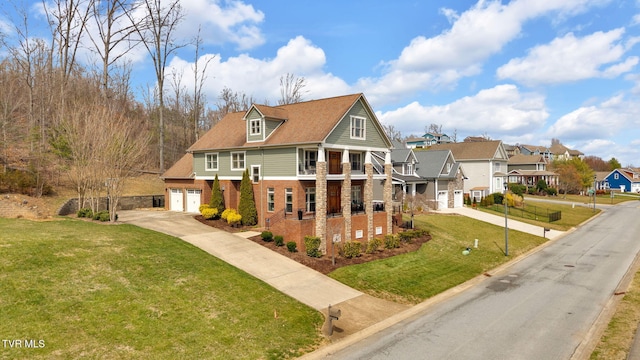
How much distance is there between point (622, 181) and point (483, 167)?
240ft

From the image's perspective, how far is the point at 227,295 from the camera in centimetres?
1574

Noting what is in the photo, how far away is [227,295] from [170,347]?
4371 mm

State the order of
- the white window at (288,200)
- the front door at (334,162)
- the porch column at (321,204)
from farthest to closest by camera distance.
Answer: the front door at (334,162)
the white window at (288,200)
the porch column at (321,204)

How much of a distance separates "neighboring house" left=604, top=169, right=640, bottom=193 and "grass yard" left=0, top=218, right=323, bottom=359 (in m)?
119

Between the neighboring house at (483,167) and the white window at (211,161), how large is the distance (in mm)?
38468

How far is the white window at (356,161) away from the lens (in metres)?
30.4

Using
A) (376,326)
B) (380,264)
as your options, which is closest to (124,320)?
(376,326)

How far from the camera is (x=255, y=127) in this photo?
1167 inches

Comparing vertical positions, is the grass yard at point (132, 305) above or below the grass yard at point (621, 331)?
above

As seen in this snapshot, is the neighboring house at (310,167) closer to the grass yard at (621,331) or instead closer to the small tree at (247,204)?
the small tree at (247,204)

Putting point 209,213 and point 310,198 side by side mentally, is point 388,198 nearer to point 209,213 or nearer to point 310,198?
point 310,198

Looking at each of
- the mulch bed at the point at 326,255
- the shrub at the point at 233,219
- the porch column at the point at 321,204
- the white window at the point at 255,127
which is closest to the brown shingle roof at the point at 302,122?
the white window at the point at 255,127

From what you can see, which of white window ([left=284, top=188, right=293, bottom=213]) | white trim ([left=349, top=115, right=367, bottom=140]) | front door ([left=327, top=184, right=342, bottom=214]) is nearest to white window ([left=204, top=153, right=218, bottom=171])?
white window ([left=284, top=188, right=293, bottom=213])

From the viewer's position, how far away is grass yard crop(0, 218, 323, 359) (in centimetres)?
1104
